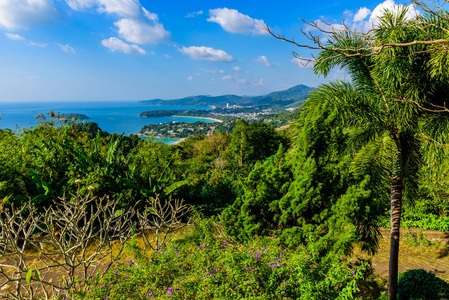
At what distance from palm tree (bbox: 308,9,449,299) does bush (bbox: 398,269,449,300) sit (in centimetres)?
89

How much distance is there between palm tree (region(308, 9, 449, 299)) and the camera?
4613 millimetres

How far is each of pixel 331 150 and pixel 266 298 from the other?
3238 mm

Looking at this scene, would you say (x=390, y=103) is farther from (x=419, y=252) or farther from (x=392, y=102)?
(x=419, y=252)

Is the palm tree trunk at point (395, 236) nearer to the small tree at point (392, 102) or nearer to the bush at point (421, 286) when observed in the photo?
the small tree at point (392, 102)

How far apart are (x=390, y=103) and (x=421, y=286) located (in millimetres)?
4401

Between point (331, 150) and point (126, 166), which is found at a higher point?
point (331, 150)

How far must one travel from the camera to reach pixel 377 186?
5.49 metres

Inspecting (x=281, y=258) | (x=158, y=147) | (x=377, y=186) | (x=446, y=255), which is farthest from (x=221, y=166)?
(x=281, y=258)

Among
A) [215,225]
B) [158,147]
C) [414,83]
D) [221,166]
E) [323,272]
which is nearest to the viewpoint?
[323,272]

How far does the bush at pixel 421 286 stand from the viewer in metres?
5.70

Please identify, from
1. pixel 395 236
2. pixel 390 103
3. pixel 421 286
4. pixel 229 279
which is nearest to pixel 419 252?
pixel 421 286

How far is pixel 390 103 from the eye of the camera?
5098 mm

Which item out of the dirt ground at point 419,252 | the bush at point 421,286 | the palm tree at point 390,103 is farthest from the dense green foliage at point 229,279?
the dirt ground at point 419,252

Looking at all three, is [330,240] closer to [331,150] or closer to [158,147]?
[331,150]
